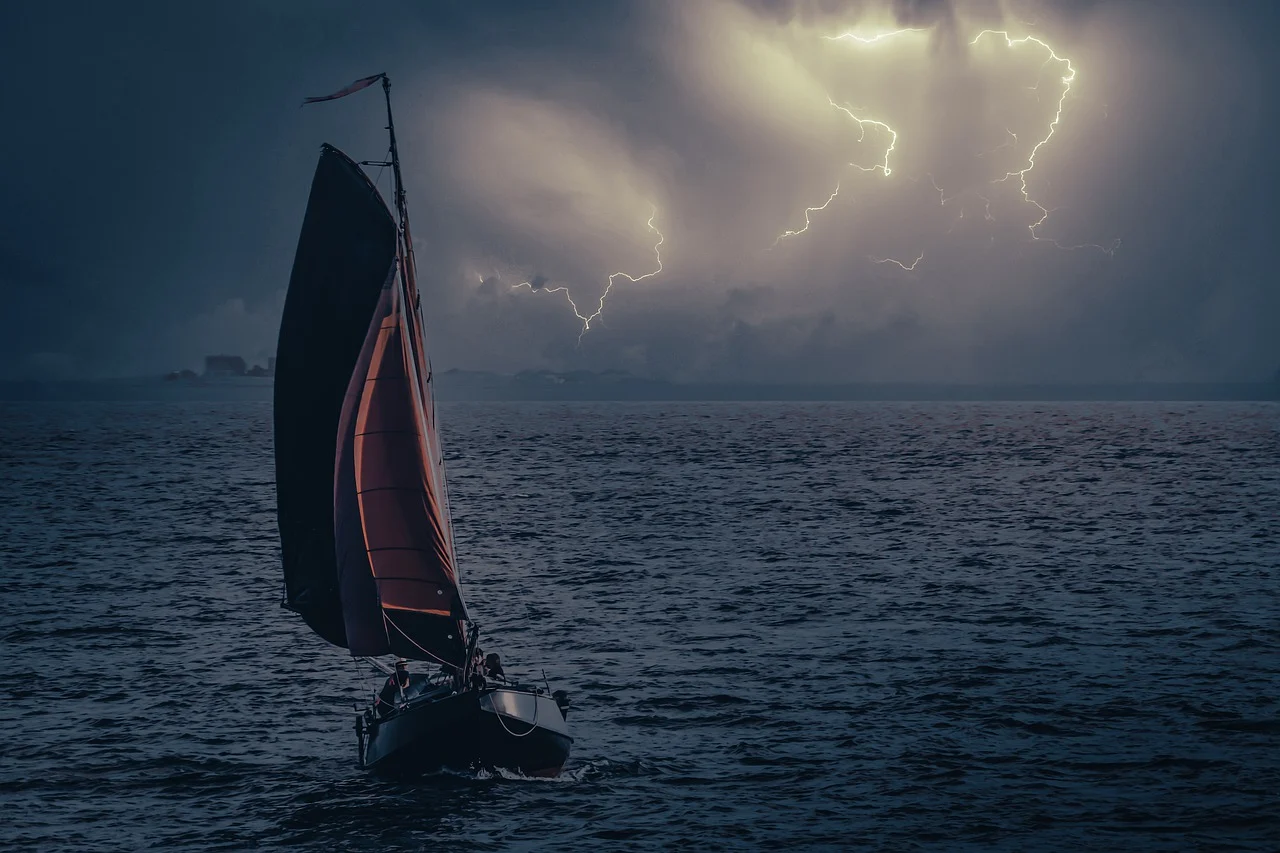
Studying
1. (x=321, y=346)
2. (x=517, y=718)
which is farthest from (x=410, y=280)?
(x=517, y=718)

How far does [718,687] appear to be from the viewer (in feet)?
129

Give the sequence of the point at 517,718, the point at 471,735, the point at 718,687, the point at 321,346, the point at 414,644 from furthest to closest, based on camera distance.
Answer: the point at 718,687
the point at 414,644
the point at 321,346
the point at 517,718
the point at 471,735

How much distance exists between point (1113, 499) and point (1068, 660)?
2477 inches

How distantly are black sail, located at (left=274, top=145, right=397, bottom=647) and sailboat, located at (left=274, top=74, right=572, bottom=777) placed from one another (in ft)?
0.11

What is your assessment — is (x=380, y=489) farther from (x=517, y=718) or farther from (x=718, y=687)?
(x=718, y=687)

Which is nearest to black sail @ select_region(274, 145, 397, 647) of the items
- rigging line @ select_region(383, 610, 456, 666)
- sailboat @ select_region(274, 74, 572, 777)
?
sailboat @ select_region(274, 74, 572, 777)

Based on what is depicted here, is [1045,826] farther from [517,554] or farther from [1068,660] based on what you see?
[517,554]

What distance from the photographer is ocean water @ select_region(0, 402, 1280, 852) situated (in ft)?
91.6

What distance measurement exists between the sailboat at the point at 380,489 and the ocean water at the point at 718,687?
178 centimetres

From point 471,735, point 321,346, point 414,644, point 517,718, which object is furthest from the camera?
point 414,644

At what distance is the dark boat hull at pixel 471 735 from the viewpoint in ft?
93.5

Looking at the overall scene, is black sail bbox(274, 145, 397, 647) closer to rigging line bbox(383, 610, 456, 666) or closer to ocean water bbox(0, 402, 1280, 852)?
rigging line bbox(383, 610, 456, 666)

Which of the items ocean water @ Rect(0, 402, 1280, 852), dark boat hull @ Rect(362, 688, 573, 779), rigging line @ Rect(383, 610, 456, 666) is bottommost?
ocean water @ Rect(0, 402, 1280, 852)

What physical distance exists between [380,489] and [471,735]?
628cm
